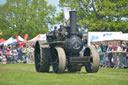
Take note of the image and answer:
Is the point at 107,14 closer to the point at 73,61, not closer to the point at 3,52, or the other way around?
the point at 3,52

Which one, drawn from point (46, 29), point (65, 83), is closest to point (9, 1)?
point (46, 29)

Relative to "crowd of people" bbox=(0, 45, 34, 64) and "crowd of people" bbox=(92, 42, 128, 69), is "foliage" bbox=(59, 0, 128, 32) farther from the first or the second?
"crowd of people" bbox=(92, 42, 128, 69)

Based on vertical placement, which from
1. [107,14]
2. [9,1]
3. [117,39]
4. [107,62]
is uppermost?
[9,1]

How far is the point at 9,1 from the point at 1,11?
3.55 metres

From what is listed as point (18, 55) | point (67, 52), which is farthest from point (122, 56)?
point (18, 55)

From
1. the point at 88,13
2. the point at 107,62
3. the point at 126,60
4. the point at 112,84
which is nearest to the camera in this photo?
the point at 112,84

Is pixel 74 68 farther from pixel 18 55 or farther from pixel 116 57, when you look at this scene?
pixel 18 55

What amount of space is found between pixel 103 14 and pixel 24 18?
21003 mm

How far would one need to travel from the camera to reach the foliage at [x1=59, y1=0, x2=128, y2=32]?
43750 millimetres

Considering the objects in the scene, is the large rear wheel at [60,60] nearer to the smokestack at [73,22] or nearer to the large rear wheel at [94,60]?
the smokestack at [73,22]

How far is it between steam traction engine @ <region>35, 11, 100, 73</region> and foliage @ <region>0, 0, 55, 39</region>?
43573 millimetres

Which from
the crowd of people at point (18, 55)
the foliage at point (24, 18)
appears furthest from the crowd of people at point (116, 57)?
the foliage at point (24, 18)

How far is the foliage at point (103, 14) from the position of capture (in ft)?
144

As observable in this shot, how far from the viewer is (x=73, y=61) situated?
47.6 feet
